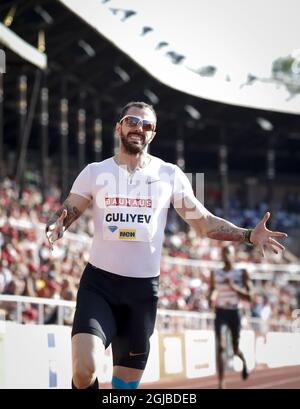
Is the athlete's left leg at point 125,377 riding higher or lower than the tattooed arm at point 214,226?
lower

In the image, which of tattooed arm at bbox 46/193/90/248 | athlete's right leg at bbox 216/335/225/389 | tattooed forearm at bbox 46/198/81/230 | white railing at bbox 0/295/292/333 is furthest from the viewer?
athlete's right leg at bbox 216/335/225/389

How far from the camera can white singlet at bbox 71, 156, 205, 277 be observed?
7.82 meters

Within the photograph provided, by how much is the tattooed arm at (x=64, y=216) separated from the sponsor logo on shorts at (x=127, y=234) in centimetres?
36

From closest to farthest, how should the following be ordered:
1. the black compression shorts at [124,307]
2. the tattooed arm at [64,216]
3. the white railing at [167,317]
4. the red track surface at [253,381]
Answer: the tattooed arm at [64,216] → the black compression shorts at [124,307] → the white railing at [167,317] → the red track surface at [253,381]

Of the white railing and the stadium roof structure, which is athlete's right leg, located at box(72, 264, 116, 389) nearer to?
the white railing

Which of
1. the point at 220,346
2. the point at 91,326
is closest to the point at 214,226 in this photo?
the point at 91,326

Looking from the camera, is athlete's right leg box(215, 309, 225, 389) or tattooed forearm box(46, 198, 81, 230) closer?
tattooed forearm box(46, 198, 81, 230)

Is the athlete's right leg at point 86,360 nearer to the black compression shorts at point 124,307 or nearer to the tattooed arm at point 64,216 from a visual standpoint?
the black compression shorts at point 124,307

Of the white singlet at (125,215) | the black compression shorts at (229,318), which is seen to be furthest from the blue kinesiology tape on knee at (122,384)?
the black compression shorts at (229,318)

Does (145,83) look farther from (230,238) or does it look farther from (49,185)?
(230,238)

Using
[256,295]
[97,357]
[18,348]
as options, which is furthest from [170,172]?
[256,295]

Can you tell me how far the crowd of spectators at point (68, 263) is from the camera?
16.3 meters

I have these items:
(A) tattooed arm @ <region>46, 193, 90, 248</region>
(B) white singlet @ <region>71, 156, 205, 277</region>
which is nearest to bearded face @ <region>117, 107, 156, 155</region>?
(B) white singlet @ <region>71, 156, 205, 277</region>
